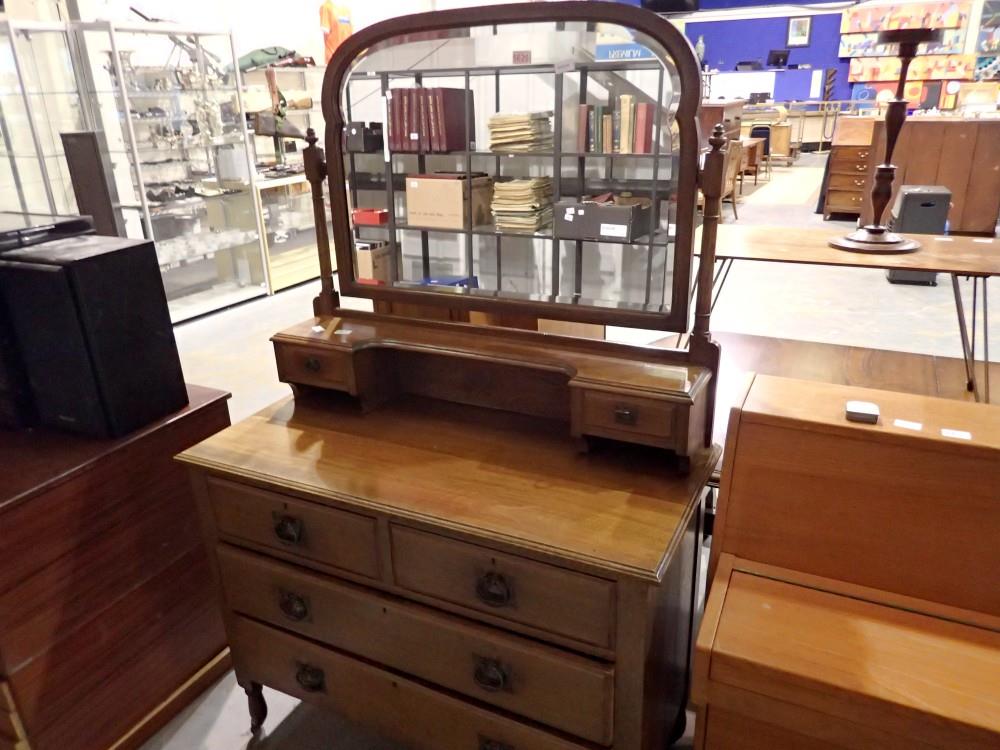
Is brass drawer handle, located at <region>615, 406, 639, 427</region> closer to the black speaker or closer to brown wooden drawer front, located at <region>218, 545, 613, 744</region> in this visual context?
brown wooden drawer front, located at <region>218, 545, 613, 744</region>

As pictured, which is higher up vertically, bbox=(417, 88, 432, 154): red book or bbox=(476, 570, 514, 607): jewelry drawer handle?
bbox=(417, 88, 432, 154): red book

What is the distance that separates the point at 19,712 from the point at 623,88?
2343 millimetres

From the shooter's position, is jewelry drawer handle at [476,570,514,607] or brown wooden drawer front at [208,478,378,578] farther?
brown wooden drawer front at [208,478,378,578]

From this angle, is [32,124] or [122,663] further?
[32,124]

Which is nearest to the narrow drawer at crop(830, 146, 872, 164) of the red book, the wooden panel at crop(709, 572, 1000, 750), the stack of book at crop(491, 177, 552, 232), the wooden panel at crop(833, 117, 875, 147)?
the wooden panel at crop(833, 117, 875, 147)

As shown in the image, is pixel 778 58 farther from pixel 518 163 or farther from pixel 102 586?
pixel 102 586

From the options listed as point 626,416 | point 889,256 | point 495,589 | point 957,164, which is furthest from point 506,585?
point 957,164

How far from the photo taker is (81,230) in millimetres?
→ 1743

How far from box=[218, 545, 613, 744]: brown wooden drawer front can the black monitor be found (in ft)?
47.9

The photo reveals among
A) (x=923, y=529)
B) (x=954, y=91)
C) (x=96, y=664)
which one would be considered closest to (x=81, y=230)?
(x=96, y=664)

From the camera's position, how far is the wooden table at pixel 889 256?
2.33 metres

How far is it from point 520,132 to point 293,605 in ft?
4.91

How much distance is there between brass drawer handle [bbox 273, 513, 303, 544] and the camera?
54.3 inches

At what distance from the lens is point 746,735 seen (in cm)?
120
